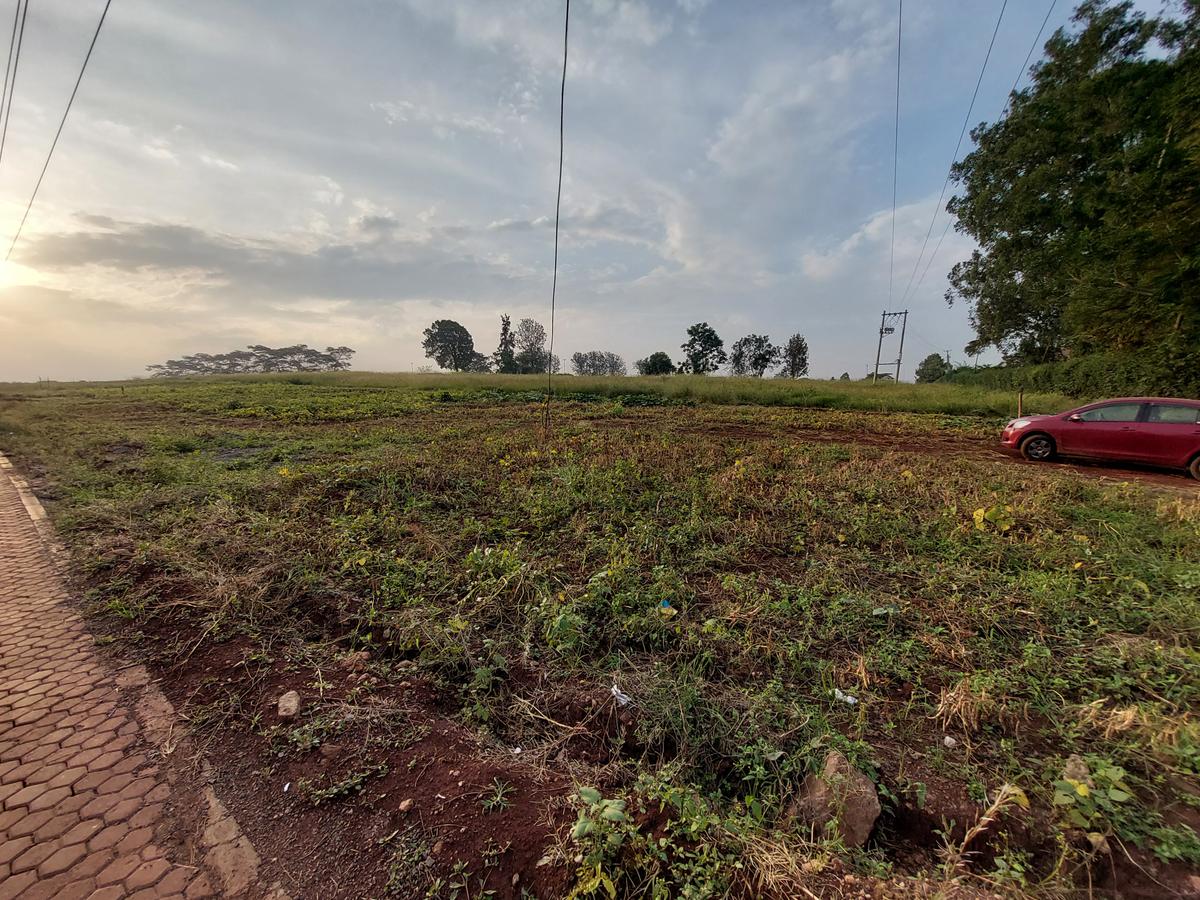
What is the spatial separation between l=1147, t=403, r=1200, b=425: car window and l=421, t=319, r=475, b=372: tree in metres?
73.4

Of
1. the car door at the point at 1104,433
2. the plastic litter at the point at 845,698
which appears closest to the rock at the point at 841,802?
the plastic litter at the point at 845,698

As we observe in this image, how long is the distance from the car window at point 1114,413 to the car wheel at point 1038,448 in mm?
632

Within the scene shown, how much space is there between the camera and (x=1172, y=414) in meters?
7.38

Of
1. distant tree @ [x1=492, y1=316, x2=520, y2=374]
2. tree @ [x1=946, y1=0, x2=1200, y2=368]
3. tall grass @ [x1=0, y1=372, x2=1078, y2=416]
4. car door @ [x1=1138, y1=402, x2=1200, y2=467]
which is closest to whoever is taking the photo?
car door @ [x1=1138, y1=402, x2=1200, y2=467]

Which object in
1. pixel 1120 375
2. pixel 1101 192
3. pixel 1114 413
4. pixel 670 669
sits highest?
pixel 1101 192

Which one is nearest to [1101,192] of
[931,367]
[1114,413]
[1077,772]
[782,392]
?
[782,392]

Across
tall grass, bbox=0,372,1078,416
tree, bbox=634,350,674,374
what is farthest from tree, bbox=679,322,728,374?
tall grass, bbox=0,372,1078,416

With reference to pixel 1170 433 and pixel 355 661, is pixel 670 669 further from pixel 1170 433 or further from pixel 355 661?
pixel 1170 433

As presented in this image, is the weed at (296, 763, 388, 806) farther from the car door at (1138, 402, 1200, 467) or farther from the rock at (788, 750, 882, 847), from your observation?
the car door at (1138, 402, 1200, 467)

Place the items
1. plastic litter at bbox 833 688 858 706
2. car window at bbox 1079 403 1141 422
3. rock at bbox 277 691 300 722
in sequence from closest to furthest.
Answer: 1. rock at bbox 277 691 300 722
2. plastic litter at bbox 833 688 858 706
3. car window at bbox 1079 403 1141 422

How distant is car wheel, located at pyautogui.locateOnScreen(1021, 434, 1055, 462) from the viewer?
28.0 ft

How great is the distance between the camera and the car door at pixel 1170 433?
284 inches

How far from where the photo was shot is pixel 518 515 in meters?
5.24

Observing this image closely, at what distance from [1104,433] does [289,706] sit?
1202 cm
